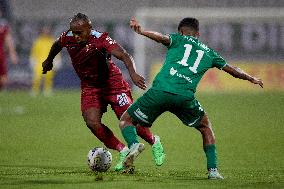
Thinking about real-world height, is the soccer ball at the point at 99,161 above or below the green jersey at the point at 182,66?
below

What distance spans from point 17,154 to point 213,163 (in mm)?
4573

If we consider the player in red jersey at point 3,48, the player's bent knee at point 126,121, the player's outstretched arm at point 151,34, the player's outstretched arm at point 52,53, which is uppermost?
the player's outstretched arm at point 151,34

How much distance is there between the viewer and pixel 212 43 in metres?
34.6

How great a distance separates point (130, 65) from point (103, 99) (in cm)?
135

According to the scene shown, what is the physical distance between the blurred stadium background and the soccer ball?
824 inches

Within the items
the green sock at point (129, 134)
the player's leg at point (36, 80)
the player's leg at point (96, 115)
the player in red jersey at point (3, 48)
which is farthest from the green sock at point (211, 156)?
the player's leg at point (36, 80)

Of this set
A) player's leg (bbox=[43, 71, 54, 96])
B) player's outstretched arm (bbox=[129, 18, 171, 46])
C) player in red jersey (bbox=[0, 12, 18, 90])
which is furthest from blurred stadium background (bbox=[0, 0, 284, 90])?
player's outstretched arm (bbox=[129, 18, 171, 46])

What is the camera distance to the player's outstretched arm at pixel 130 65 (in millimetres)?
10979

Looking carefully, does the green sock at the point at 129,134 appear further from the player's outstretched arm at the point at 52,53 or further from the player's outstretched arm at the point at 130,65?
the player's outstretched arm at the point at 52,53

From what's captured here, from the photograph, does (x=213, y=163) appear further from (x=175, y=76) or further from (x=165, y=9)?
(x=165, y=9)

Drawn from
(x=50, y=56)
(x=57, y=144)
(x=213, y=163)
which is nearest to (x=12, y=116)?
(x=57, y=144)

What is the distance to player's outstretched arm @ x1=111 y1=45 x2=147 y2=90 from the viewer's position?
1098 cm

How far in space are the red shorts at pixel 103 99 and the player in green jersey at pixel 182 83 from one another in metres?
1.34

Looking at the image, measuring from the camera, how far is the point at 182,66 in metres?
10.9
